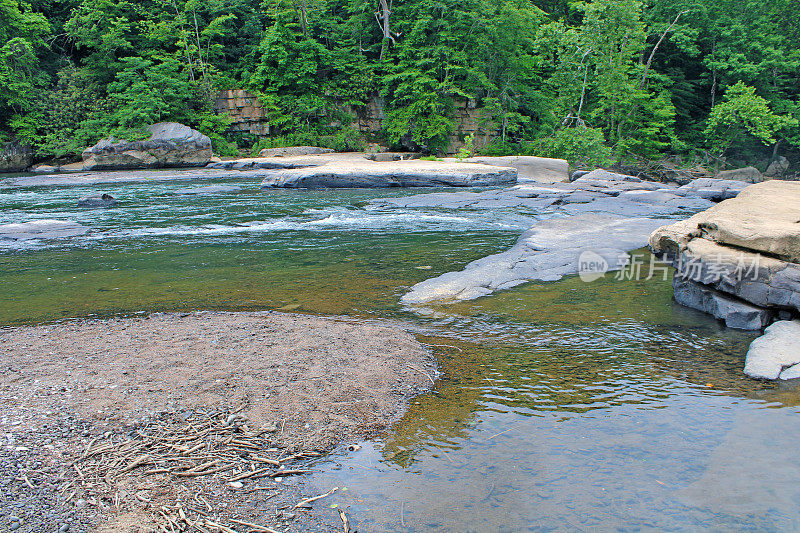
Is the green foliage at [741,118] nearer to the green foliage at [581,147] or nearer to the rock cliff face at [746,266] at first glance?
the green foliage at [581,147]

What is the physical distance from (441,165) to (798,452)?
15.8 metres

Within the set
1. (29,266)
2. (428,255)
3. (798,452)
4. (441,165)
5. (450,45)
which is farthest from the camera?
(450,45)

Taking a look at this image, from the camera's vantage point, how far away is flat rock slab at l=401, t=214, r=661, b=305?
19.8 feet

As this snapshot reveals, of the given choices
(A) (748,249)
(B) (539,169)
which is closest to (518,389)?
(A) (748,249)

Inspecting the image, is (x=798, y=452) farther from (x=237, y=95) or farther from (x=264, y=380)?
(x=237, y=95)

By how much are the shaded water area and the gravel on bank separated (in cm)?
28

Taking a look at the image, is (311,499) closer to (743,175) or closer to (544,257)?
(544,257)

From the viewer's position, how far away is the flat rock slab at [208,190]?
50.1 ft

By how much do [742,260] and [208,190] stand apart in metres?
13.9

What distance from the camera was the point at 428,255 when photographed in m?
7.99

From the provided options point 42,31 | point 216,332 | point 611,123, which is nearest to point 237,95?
point 42,31

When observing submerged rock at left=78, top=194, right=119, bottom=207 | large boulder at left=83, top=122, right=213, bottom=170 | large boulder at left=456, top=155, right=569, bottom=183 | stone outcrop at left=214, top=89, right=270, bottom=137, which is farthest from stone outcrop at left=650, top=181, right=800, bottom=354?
stone outcrop at left=214, top=89, right=270, bottom=137

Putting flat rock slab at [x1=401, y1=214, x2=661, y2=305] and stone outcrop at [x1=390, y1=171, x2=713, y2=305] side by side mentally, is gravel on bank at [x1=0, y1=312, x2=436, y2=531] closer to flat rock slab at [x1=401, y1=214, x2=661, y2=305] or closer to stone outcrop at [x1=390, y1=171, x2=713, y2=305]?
flat rock slab at [x1=401, y1=214, x2=661, y2=305]

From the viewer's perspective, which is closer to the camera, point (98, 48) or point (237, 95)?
point (98, 48)
